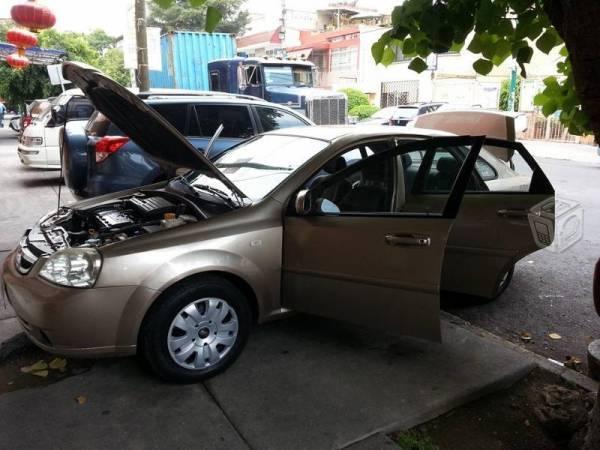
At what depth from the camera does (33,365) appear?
10.7 feet

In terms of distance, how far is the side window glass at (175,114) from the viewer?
242 inches

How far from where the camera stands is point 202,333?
294 centimetres

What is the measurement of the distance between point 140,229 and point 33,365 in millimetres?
1145

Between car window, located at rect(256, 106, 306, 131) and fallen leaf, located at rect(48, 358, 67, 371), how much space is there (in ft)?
14.3

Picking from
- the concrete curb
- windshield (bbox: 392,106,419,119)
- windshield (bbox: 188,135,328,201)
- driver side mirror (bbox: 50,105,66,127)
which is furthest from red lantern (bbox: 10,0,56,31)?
windshield (bbox: 392,106,419,119)

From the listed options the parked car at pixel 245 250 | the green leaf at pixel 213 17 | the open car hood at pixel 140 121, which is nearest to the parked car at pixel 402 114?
the parked car at pixel 245 250

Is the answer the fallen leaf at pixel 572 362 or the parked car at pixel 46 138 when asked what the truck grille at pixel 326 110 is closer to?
the parked car at pixel 46 138

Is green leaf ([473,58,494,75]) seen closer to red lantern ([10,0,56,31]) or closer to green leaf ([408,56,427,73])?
green leaf ([408,56,427,73])

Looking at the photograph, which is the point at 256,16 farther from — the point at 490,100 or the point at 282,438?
the point at 282,438

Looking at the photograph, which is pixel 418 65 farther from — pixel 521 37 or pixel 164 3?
pixel 164 3

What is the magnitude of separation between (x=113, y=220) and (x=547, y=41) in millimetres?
2842

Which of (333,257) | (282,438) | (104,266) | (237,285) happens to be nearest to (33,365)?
(104,266)

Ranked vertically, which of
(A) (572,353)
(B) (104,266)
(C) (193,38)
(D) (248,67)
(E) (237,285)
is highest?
(C) (193,38)

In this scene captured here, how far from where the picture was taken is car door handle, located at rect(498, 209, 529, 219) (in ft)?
11.7
